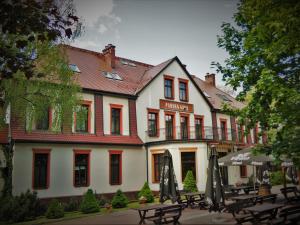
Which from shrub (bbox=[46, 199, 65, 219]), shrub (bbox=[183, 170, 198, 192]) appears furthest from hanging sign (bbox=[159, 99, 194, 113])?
shrub (bbox=[46, 199, 65, 219])

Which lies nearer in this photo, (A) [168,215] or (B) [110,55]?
(A) [168,215]

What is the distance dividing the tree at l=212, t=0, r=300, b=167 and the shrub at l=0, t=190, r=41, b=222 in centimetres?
1048

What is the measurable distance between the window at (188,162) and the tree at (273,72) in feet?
36.4

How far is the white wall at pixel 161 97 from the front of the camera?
77.8 ft

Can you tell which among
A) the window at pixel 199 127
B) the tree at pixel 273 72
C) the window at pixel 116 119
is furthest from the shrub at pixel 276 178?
the tree at pixel 273 72

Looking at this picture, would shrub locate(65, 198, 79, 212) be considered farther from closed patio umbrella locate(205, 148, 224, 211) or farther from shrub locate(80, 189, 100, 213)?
closed patio umbrella locate(205, 148, 224, 211)

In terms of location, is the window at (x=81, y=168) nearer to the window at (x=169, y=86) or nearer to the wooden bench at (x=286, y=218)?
the window at (x=169, y=86)

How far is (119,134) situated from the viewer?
2227cm

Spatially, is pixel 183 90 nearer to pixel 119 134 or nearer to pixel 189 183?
pixel 119 134

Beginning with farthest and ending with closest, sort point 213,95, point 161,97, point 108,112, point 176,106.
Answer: point 213,95 → point 176,106 → point 161,97 → point 108,112

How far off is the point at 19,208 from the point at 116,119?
9557mm

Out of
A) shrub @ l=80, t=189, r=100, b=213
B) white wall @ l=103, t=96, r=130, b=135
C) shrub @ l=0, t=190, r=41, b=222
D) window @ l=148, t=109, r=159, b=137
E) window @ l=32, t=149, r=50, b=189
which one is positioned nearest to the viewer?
shrub @ l=0, t=190, r=41, b=222

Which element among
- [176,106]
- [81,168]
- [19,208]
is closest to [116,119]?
[81,168]

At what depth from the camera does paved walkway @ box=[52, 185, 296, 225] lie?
474 inches
